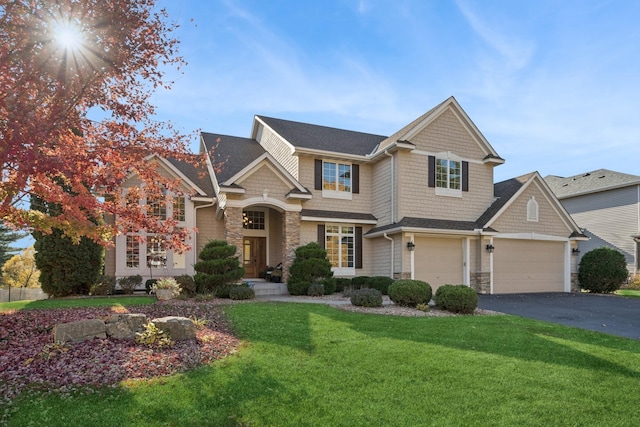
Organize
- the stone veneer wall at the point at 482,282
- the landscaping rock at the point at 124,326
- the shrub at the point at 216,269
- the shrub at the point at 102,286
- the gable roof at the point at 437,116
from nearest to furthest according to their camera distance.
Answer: the landscaping rock at the point at 124,326 < the shrub at the point at 216,269 < the shrub at the point at 102,286 < the stone veneer wall at the point at 482,282 < the gable roof at the point at 437,116

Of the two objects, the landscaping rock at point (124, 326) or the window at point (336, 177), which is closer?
Answer: the landscaping rock at point (124, 326)

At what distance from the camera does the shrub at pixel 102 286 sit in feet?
45.5

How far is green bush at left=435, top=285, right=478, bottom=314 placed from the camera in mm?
11008

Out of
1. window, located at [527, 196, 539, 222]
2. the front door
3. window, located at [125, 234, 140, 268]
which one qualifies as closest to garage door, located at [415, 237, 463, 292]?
window, located at [527, 196, 539, 222]

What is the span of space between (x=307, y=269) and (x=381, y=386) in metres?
9.86

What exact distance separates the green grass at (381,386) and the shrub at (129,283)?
342 inches

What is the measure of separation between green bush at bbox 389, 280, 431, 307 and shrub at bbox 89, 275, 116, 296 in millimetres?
10059

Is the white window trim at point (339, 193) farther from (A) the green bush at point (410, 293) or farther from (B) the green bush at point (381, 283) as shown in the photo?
(A) the green bush at point (410, 293)

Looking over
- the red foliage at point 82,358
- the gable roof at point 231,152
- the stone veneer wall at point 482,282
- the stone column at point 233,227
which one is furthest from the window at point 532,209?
the red foliage at point 82,358

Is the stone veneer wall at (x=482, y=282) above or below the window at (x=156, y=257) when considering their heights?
below

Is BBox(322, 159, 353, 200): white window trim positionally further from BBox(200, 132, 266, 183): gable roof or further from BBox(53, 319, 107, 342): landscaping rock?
BBox(53, 319, 107, 342): landscaping rock

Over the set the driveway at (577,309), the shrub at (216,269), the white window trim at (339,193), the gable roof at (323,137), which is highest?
the gable roof at (323,137)

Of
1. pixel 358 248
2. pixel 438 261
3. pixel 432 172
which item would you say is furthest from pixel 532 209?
pixel 358 248

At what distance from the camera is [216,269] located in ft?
43.7
